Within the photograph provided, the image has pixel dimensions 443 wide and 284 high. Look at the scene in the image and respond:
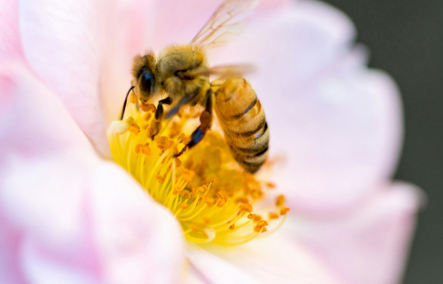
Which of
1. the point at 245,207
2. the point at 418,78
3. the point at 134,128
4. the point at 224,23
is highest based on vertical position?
the point at 224,23

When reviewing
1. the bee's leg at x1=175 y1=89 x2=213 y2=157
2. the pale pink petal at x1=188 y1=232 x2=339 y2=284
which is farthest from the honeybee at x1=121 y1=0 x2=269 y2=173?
the pale pink petal at x1=188 y1=232 x2=339 y2=284

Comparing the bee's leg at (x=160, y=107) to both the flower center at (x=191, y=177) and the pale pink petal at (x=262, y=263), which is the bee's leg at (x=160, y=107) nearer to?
the flower center at (x=191, y=177)

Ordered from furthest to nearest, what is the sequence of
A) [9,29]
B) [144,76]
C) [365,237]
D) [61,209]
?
[365,237], [144,76], [9,29], [61,209]

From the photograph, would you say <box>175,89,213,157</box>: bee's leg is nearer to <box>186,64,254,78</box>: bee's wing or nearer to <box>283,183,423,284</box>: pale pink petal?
<box>186,64,254,78</box>: bee's wing

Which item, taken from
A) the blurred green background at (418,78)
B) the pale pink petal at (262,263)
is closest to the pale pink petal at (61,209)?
the pale pink petal at (262,263)

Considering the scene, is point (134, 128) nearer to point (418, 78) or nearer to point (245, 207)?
point (245, 207)

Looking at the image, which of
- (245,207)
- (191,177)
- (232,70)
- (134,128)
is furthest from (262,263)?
(232,70)

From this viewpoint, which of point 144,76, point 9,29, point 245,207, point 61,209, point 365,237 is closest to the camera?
point 61,209

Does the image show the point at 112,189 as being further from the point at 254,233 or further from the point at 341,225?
the point at 341,225

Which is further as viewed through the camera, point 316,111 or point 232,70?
point 316,111
